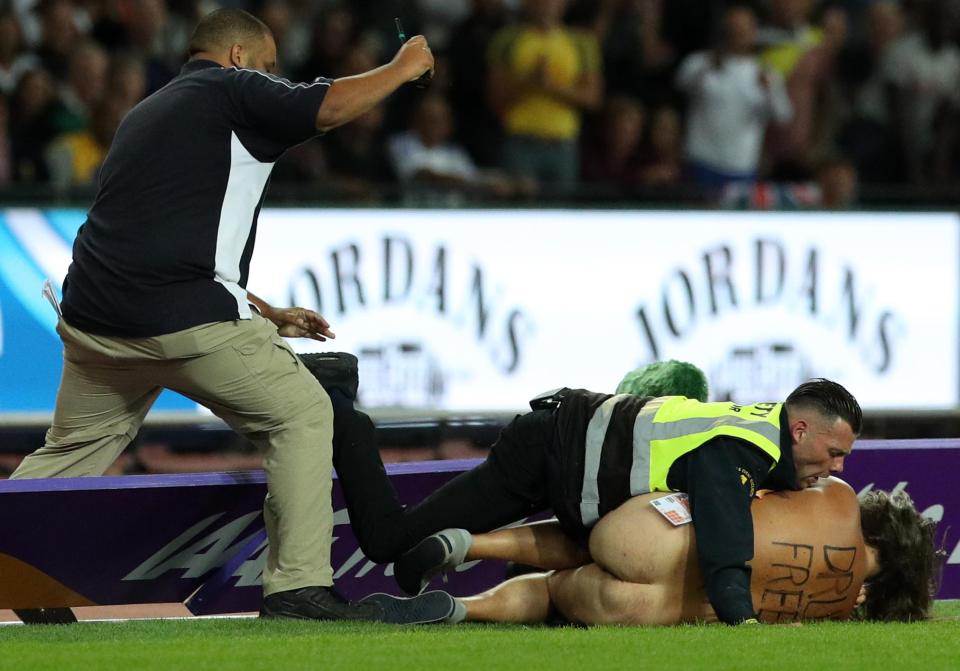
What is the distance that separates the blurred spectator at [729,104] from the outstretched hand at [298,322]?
21.7 feet

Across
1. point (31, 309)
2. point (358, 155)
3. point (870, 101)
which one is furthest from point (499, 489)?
point (870, 101)

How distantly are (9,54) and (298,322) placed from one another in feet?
A: 18.4

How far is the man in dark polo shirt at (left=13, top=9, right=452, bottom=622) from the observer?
233 inches

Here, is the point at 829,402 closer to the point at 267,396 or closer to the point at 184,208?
the point at 267,396

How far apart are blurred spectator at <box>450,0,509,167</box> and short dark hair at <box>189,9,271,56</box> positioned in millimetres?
6246

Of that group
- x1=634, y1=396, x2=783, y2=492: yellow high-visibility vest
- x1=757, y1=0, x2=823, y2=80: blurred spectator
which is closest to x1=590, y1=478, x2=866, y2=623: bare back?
x1=634, y1=396, x2=783, y2=492: yellow high-visibility vest

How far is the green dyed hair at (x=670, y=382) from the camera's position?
6.72 m

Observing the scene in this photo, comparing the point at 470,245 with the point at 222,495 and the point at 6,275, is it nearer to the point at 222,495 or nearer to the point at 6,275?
the point at 6,275

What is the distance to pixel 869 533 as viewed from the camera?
20.5ft

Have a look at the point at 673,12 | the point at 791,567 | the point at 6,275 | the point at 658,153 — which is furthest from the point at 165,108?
the point at 673,12

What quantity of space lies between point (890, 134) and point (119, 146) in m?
9.18

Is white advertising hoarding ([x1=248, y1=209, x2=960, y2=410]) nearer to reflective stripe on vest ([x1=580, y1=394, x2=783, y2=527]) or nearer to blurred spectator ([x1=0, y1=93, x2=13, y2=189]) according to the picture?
blurred spectator ([x1=0, y1=93, x2=13, y2=189])

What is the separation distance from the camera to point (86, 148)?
11.2 m

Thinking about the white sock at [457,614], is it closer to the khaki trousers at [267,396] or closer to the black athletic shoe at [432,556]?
the black athletic shoe at [432,556]
